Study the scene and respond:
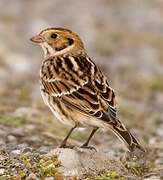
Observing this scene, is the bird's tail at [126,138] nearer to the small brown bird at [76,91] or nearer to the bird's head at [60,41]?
the small brown bird at [76,91]

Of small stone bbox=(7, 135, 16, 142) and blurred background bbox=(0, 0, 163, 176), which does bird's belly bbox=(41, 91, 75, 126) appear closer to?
blurred background bbox=(0, 0, 163, 176)

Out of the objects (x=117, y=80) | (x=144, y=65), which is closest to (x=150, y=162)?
(x=117, y=80)

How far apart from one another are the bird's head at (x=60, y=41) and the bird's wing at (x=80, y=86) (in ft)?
0.97

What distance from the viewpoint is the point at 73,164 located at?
5789 millimetres

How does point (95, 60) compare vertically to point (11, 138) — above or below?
above

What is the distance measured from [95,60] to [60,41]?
523 cm

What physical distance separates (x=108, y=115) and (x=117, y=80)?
568cm

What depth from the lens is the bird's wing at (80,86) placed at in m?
6.00

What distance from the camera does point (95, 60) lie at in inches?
488

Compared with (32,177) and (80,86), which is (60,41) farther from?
(32,177)

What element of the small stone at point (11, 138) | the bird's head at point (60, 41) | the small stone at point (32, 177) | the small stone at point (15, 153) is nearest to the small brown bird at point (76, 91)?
the bird's head at point (60, 41)

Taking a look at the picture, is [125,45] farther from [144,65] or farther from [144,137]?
[144,137]

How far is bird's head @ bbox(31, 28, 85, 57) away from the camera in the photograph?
23.5 ft

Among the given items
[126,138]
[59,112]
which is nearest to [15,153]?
[59,112]
